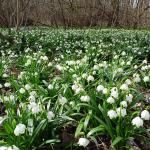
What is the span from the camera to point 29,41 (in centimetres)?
1054

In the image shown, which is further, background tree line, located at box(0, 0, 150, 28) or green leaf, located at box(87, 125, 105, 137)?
background tree line, located at box(0, 0, 150, 28)

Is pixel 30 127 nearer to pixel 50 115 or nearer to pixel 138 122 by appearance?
pixel 50 115

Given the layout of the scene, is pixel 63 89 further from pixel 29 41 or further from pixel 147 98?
pixel 29 41

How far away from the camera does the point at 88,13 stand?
84.7ft

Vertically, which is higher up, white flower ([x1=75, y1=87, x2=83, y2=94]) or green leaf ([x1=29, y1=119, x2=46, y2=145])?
white flower ([x1=75, y1=87, x2=83, y2=94])

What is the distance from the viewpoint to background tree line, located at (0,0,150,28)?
25125 millimetres

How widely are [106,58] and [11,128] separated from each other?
4.86 meters

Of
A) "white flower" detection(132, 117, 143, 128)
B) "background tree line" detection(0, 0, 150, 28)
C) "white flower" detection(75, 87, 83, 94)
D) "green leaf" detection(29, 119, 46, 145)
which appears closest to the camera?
"white flower" detection(132, 117, 143, 128)

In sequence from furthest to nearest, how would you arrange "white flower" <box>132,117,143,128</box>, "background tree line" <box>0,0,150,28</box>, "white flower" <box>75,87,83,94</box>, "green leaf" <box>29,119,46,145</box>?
1. "background tree line" <box>0,0,150,28</box>
2. "white flower" <box>75,87,83,94</box>
3. "green leaf" <box>29,119,46,145</box>
4. "white flower" <box>132,117,143,128</box>

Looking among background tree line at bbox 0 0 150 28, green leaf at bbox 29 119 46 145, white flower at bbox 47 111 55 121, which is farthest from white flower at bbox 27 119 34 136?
background tree line at bbox 0 0 150 28

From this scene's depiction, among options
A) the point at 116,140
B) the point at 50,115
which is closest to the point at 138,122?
the point at 116,140

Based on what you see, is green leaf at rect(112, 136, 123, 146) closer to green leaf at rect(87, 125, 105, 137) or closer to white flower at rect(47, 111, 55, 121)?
green leaf at rect(87, 125, 105, 137)

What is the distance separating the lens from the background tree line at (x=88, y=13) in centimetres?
2512

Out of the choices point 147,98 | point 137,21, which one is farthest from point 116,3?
point 147,98
